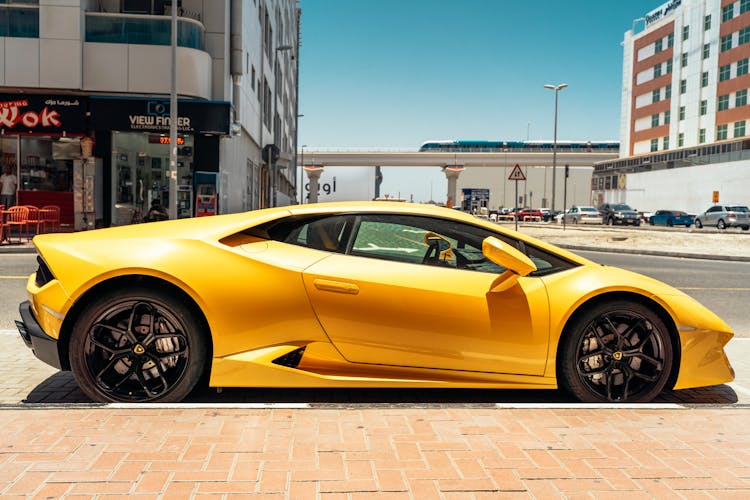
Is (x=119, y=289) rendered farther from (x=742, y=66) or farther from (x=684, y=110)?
(x=684, y=110)

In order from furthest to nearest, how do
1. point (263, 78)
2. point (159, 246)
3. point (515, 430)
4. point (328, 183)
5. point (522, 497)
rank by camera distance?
point (328, 183), point (263, 78), point (159, 246), point (515, 430), point (522, 497)

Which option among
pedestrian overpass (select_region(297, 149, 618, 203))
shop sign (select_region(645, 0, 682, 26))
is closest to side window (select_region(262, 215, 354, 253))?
shop sign (select_region(645, 0, 682, 26))

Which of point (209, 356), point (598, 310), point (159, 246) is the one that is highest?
point (159, 246)

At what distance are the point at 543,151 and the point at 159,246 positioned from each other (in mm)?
88661

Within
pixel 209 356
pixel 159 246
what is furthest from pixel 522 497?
pixel 159 246

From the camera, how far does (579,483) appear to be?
2865 millimetres

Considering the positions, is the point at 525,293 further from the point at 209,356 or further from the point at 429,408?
the point at 209,356

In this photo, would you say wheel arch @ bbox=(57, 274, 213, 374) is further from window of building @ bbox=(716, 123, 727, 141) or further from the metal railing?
window of building @ bbox=(716, 123, 727, 141)

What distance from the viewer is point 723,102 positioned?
6094cm

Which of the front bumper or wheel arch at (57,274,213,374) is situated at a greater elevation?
wheel arch at (57,274,213,374)

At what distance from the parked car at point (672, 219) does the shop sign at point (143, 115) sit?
3830cm

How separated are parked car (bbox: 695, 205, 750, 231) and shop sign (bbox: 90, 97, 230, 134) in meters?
34.3

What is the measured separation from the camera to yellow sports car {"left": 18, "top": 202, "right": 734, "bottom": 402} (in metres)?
3.96

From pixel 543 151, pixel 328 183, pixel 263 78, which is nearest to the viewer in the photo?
pixel 263 78
